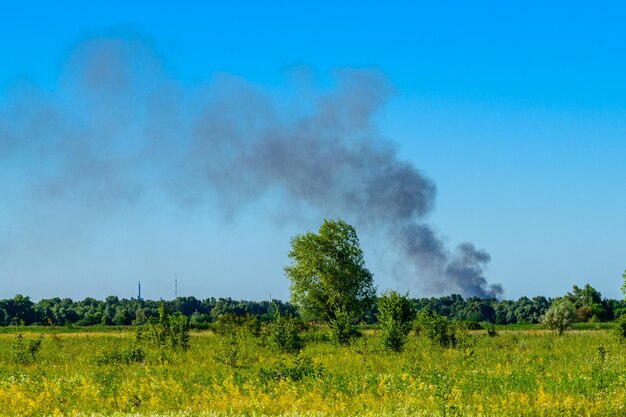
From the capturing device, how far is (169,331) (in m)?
36.7

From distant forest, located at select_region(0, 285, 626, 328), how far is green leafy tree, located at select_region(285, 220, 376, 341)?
2050 centimetres

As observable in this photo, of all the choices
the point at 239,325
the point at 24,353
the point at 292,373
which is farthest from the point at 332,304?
the point at 292,373

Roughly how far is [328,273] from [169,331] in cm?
4263

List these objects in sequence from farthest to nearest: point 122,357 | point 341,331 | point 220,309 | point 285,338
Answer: point 220,309, point 341,331, point 285,338, point 122,357

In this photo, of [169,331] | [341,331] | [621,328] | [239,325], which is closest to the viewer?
[169,331]

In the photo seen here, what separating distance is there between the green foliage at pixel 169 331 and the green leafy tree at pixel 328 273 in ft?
136

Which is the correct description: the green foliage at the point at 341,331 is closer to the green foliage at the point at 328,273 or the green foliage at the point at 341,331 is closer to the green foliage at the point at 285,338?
the green foliage at the point at 285,338

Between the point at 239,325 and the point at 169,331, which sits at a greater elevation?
the point at 169,331

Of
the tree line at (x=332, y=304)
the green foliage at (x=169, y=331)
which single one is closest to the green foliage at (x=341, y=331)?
the tree line at (x=332, y=304)

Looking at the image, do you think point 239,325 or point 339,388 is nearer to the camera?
point 339,388

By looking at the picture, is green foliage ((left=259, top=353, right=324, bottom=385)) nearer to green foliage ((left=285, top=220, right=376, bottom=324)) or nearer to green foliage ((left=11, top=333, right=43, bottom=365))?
green foliage ((left=11, top=333, right=43, bottom=365))

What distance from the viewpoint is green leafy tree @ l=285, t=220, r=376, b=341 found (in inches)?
3086

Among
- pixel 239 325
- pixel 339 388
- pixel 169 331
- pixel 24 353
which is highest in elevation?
pixel 169 331

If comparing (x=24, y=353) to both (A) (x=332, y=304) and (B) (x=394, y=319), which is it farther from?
(A) (x=332, y=304)
